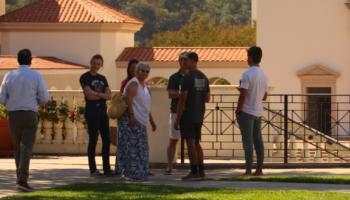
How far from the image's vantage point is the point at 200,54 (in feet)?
86.6

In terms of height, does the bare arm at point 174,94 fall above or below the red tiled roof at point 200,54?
below

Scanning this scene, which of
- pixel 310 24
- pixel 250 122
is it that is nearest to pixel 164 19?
pixel 310 24

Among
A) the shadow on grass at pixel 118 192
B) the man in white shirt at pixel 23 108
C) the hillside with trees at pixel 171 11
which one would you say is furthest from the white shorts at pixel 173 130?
the hillside with trees at pixel 171 11

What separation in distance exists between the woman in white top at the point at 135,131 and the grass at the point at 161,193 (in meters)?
0.70

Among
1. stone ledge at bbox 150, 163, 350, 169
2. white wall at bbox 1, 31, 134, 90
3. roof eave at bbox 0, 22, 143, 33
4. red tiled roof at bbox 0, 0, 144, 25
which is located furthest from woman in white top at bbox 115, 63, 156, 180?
roof eave at bbox 0, 22, 143, 33

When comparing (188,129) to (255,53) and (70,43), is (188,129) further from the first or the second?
(70,43)

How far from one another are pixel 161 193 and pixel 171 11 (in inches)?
2780

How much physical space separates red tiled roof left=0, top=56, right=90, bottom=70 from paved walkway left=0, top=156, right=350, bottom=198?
13.3 metres

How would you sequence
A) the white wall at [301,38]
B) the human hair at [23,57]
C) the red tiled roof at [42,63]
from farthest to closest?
1. the white wall at [301,38]
2. the red tiled roof at [42,63]
3. the human hair at [23,57]

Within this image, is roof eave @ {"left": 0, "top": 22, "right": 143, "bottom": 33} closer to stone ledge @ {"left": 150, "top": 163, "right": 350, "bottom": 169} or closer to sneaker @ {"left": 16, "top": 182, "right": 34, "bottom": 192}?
stone ledge @ {"left": 150, "top": 163, "right": 350, "bottom": 169}

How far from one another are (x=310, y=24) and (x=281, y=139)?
12593mm

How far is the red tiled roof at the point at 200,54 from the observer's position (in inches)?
1017

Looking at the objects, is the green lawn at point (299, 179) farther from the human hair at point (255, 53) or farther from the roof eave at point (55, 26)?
the roof eave at point (55, 26)

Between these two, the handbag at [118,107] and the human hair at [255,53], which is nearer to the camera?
the handbag at [118,107]
